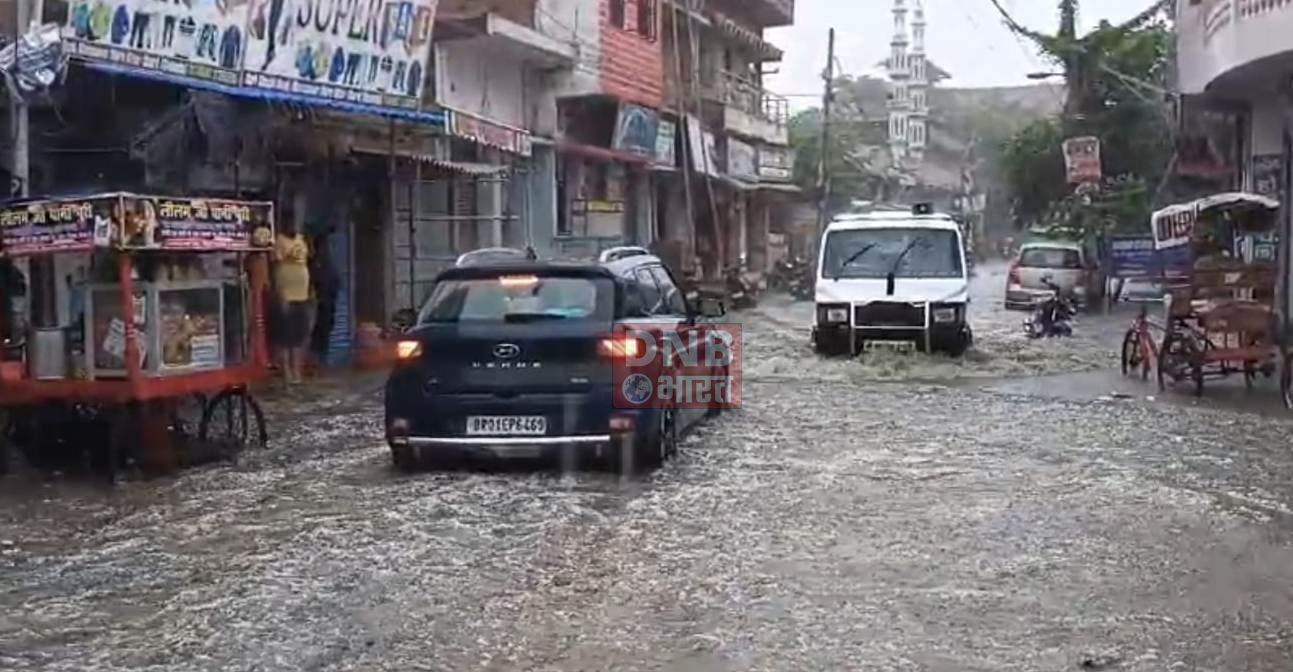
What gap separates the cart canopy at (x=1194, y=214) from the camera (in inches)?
670

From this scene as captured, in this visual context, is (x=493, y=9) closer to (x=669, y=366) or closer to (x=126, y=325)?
(x=669, y=366)

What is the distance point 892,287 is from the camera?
21016 millimetres

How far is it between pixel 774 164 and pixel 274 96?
113ft

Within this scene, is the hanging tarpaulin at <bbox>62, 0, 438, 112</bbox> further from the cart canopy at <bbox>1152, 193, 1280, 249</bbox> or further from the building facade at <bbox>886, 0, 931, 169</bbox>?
the building facade at <bbox>886, 0, 931, 169</bbox>

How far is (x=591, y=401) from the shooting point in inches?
422

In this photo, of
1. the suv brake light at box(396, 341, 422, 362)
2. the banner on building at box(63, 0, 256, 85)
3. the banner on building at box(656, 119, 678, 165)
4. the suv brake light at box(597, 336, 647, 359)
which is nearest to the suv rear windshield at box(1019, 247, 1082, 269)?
the banner on building at box(656, 119, 678, 165)

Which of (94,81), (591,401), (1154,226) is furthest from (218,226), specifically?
(1154,226)

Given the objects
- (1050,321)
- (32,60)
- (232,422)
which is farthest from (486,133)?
(1050,321)

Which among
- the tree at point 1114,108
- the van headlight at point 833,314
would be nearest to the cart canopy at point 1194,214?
the van headlight at point 833,314

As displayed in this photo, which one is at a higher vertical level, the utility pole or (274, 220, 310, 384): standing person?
the utility pole

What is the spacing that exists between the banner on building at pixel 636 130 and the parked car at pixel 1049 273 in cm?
846

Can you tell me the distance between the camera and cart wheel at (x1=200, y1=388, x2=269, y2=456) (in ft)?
40.3

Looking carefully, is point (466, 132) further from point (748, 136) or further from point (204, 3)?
point (748, 136)

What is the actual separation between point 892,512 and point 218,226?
5202 millimetres
